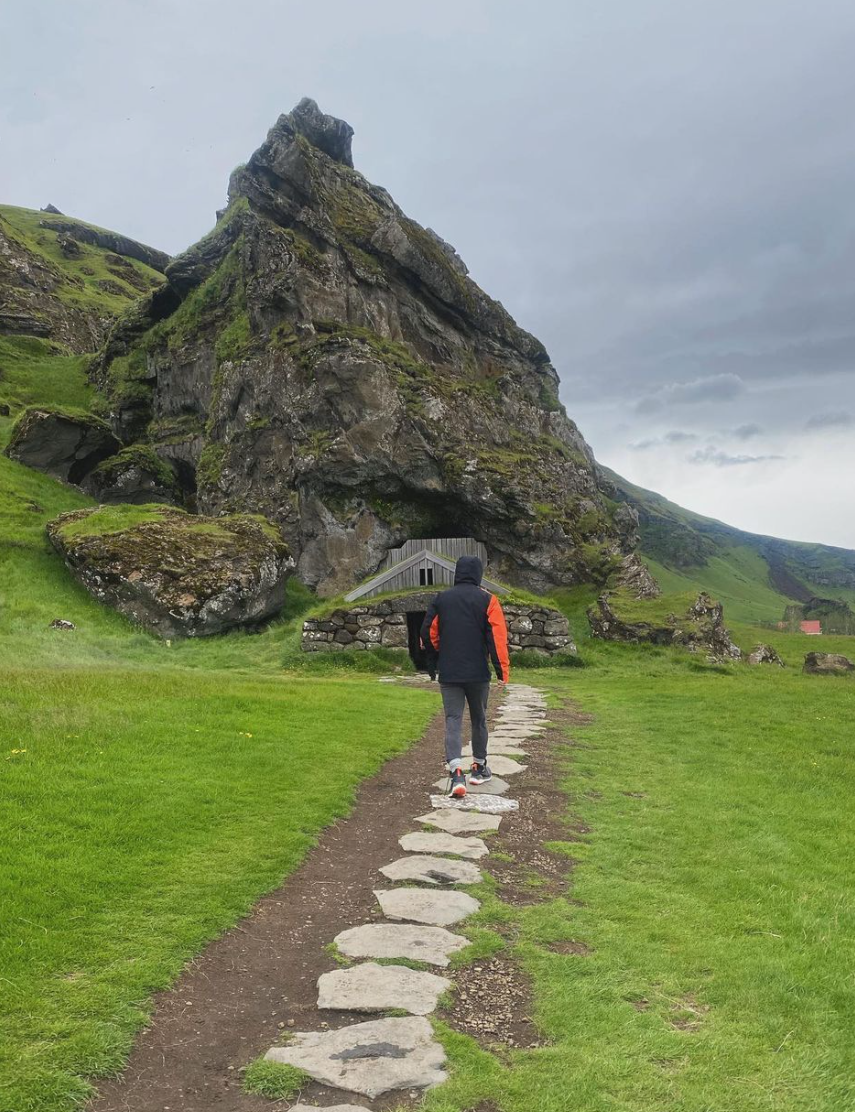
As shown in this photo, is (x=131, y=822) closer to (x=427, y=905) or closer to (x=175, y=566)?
(x=427, y=905)

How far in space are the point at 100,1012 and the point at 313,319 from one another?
47.7m

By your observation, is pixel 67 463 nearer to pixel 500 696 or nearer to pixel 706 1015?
pixel 500 696

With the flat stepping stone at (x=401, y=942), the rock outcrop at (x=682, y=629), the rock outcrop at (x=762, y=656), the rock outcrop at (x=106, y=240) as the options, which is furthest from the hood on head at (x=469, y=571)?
the rock outcrop at (x=106, y=240)

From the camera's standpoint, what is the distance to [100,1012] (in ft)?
16.0

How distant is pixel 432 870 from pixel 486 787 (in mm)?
3899

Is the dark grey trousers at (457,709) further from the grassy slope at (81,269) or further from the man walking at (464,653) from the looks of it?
the grassy slope at (81,269)

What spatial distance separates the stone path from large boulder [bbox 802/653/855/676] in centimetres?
2779

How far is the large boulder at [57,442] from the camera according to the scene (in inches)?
1741

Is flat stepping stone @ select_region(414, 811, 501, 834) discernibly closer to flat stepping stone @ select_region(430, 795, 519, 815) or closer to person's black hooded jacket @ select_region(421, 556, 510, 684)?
flat stepping stone @ select_region(430, 795, 519, 815)

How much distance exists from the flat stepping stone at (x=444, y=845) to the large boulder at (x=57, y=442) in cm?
4431

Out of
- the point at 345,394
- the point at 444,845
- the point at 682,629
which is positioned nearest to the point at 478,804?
the point at 444,845

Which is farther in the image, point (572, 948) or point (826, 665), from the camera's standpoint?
point (826, 665)

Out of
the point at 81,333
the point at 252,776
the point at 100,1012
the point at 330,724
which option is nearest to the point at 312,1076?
the point at 100,1012

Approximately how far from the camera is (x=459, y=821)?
1011 centimetres
